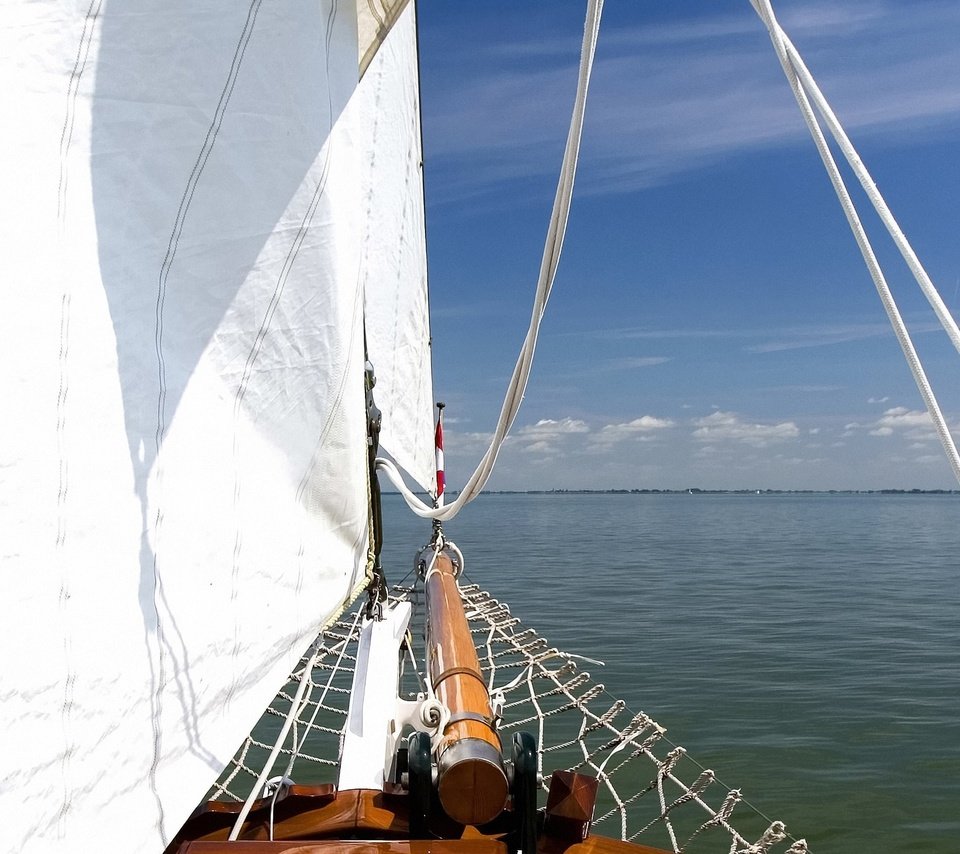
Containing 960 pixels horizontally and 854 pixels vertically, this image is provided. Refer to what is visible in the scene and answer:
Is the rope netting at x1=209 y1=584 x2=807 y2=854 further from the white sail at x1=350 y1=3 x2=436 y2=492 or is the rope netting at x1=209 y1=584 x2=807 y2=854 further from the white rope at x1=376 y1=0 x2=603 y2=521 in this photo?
the white rope at x1=376 y1=0 x2=603 y2=521

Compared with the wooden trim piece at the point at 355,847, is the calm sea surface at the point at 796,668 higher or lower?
lower

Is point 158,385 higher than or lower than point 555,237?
lower

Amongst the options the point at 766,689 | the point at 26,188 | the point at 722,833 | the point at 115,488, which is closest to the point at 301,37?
the point at 26,188

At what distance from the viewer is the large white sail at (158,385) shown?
1.43m

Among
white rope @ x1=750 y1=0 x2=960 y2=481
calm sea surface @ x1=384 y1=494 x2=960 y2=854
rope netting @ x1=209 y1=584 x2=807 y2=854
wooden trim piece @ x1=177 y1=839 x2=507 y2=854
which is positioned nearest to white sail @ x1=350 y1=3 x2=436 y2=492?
rope netting @ x1=209 y1=584 x2=807 y2=854

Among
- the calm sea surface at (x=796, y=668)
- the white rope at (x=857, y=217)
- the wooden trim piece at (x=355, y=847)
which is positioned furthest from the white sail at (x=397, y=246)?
the calm sea surface at (x=796, y=668)

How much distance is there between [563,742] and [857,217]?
251 inches

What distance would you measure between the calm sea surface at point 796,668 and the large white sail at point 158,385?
5.30m

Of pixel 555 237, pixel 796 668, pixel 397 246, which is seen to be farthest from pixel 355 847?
pixel 796 668

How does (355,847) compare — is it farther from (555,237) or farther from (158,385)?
(555,237)

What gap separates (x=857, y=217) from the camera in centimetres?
195

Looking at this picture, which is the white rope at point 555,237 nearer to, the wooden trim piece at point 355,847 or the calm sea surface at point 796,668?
the wooden trim piece at point 355,847

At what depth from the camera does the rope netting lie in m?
4.88

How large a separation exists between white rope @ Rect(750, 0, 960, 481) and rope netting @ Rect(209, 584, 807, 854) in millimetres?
2208
